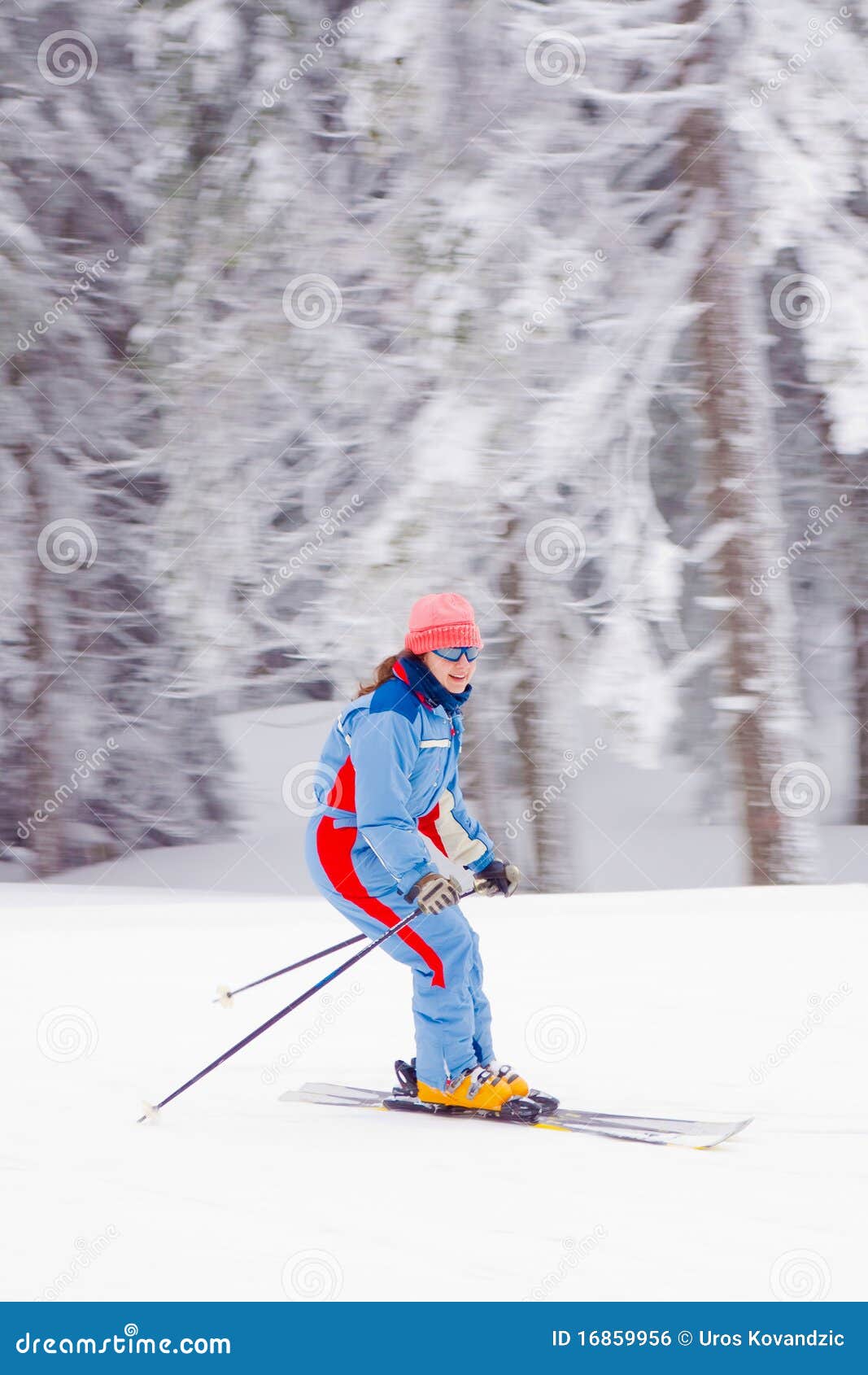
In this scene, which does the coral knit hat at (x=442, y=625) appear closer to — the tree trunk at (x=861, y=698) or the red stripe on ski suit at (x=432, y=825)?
the red stripe on ski suit at (x=432, y=825)

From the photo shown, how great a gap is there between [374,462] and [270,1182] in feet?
20.7

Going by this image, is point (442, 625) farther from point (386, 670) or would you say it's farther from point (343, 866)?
point (343, 866)

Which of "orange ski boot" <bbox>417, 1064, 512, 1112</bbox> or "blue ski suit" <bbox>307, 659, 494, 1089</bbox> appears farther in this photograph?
"orange ski boot" <bbox>417, 1064, 512, 1112</bbox>

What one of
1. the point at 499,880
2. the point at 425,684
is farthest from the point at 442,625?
the point at 499,880

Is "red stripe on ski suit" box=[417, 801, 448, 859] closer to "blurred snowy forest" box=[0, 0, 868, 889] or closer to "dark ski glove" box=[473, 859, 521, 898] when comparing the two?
"dark ski glove" box=[473, 859, 521, 898]

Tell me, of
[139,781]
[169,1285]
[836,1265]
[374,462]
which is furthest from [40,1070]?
→ [139,781]

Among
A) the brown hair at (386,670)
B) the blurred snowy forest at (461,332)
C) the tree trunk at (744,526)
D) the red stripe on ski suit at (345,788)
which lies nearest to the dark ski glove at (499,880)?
the red stripe on ski suit at (345,788)

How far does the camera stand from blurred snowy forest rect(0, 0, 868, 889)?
27.9ft

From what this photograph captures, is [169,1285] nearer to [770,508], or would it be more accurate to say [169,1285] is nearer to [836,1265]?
[836,1265]

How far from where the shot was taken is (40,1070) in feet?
16.6

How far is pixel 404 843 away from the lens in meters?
4.04

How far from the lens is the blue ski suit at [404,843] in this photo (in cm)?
407

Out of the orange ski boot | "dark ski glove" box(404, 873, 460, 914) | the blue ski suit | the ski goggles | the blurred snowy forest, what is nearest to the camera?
"dark ski glove" box(404, 873, 460, 914)

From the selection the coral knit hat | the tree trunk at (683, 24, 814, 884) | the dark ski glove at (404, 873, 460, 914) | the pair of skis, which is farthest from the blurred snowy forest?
the dark ski glove at (404, 873, 460, 914)
